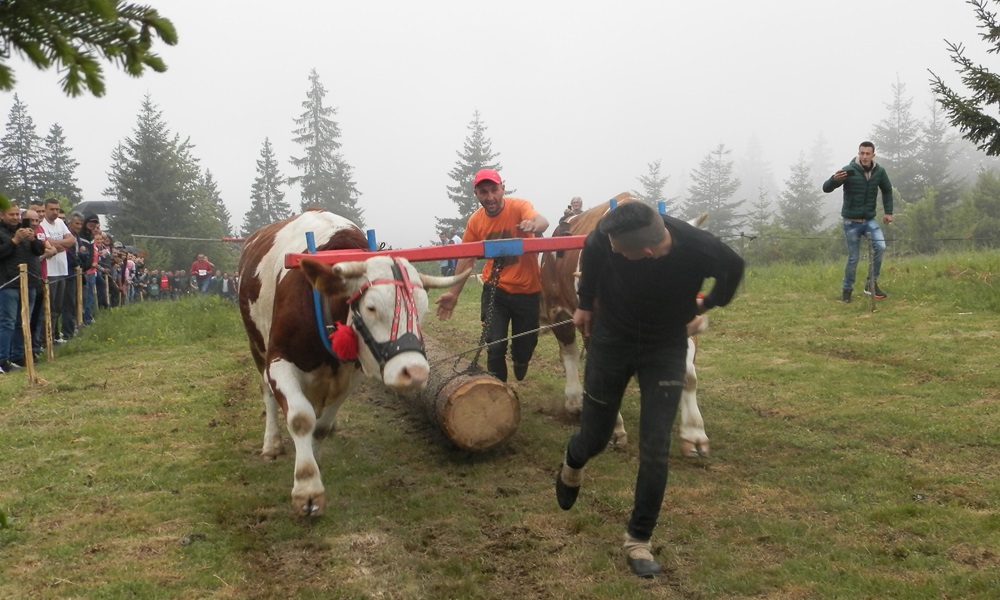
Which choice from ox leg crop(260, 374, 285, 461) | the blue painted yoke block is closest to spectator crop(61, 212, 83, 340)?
ox leg crop(260, 374, 285, 461)

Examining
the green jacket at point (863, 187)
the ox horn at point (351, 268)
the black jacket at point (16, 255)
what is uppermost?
the green jacket at point (863, 187)

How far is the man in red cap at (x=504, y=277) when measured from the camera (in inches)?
243

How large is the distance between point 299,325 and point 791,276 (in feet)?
41.1

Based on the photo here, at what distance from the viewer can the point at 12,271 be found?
8.96 m

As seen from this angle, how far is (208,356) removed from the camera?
10.3 meters

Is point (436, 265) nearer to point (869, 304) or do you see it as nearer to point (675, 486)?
point (869, 304)

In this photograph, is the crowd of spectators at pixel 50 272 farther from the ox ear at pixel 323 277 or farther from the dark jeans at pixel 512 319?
the dark jeans at pixel 512 319

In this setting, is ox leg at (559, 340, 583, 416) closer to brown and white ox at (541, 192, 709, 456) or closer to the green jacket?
brown and white ox at (541, 192, 709, 456)

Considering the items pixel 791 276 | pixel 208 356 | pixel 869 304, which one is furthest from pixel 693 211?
pixel 208 356

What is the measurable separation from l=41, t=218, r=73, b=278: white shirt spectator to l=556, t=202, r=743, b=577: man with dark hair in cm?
891

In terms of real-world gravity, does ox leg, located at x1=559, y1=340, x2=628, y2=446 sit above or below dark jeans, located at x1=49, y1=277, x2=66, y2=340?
below

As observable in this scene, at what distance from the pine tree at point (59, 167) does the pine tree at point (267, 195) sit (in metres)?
10.8

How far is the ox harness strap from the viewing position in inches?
170

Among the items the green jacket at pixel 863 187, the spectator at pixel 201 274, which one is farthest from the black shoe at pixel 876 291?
the spectator at pixel 201 274
